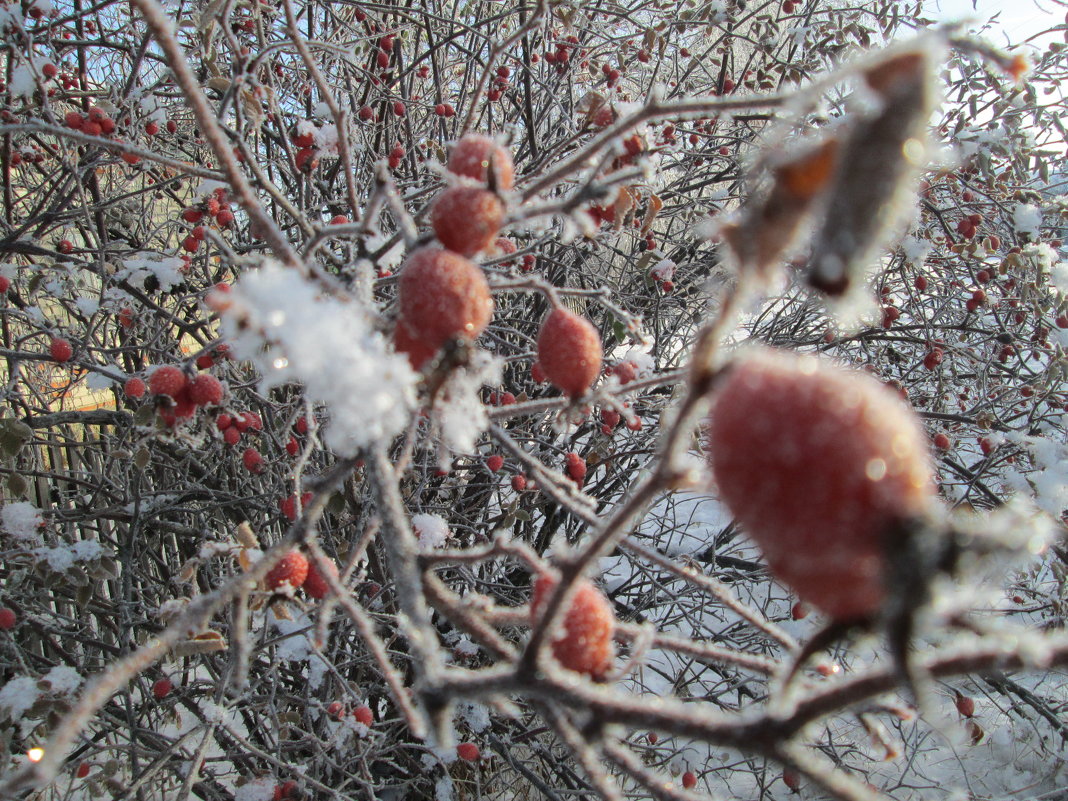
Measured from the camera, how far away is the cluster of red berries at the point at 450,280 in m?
0.53

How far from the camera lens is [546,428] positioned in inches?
106

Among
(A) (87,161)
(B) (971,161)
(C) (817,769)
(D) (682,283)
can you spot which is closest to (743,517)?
(C) (817,769)

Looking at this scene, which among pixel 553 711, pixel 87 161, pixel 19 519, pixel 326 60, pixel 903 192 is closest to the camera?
pixel 903 192

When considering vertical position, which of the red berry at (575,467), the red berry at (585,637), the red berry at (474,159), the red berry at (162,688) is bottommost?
the red berry at (162,688)

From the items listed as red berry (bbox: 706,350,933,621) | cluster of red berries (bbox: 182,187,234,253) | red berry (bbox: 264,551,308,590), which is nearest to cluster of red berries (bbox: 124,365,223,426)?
red berry (bbox: 264,551,308,590)

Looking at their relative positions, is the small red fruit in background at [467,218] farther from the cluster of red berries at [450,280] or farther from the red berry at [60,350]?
the red berry at [60,350]

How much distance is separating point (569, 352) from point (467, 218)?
245 millimetres

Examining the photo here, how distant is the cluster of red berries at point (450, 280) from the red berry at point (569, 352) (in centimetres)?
21

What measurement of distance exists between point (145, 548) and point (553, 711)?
6.72ft

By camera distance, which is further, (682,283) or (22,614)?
(682,283)

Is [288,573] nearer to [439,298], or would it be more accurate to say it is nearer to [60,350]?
[439,298]

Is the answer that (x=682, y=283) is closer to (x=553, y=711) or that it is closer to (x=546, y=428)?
(x=546, y=428)

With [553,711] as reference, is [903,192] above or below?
above

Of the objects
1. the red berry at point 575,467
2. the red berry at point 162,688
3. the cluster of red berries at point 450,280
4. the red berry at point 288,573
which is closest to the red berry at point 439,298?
the cluster of red berries at point 450,280
